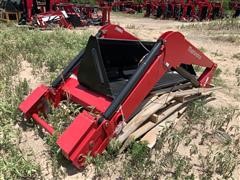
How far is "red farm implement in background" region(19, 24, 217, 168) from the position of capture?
3.81 m

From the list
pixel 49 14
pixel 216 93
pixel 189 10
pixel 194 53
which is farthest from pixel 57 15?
pixel 189 10

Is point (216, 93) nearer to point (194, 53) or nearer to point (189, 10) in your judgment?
point (194, 53)

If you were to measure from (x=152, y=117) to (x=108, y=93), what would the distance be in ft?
2.03

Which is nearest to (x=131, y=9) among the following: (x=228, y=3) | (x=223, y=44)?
(x=228, y=3)

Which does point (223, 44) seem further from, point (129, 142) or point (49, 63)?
point (129, 142)

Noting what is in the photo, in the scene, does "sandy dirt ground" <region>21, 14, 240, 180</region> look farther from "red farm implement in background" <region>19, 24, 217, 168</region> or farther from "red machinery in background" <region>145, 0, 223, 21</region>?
"red machinery in background" <region>145, 0, 223, 21</region>

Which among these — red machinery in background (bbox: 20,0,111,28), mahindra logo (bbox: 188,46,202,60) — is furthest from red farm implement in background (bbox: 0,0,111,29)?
mahindra logo (bbox: 188,46,202,60)

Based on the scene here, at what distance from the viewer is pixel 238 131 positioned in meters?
5.01

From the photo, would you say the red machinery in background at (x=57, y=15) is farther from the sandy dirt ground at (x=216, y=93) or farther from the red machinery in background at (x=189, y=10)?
the red machinery in background at (x=189, y=10)

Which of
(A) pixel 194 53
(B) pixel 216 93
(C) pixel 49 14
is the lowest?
(B) pixel 216 93

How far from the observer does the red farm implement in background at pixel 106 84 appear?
3812 millimetres

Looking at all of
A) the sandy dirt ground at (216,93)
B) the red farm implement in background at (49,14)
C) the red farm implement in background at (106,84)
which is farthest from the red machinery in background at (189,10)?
the red farm implement in background at (106,84)

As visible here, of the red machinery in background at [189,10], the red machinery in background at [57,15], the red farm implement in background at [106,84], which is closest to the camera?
the red farm implement in background at [106,84]

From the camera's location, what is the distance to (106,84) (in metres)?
4.49
